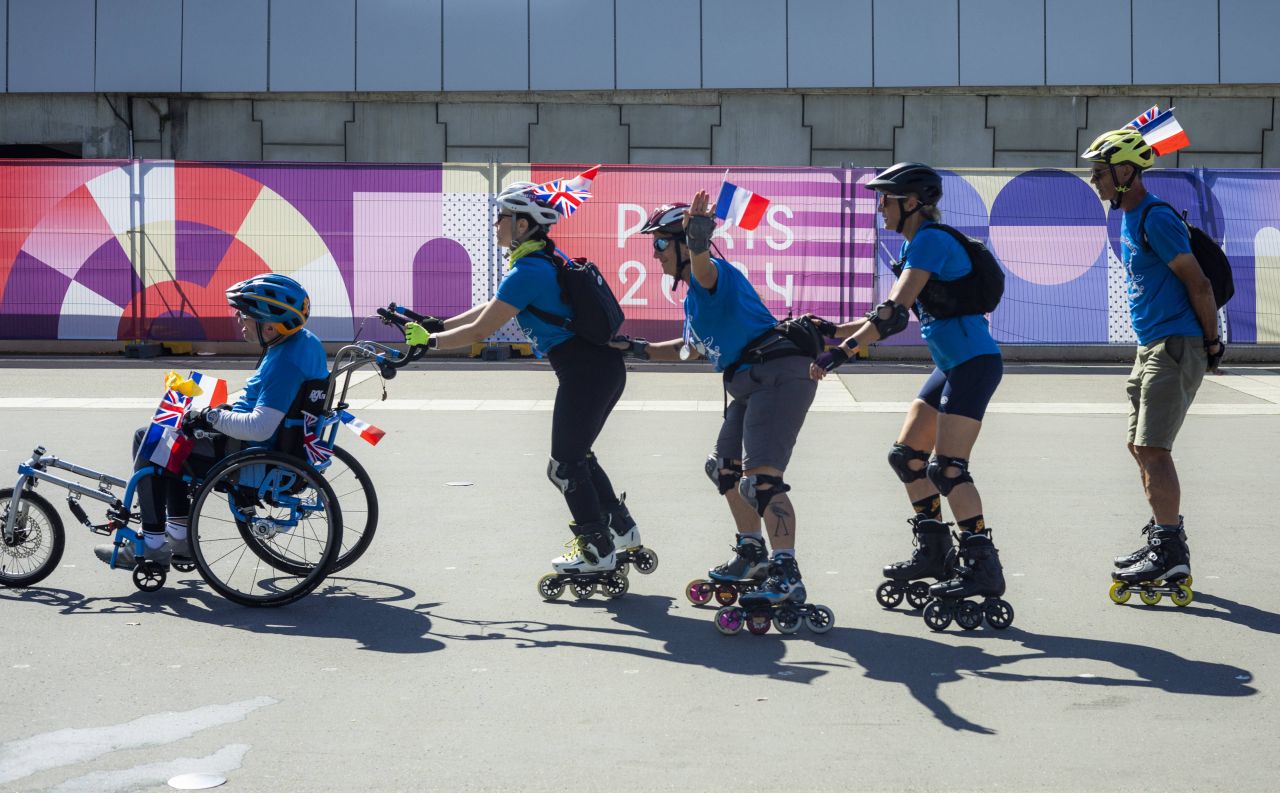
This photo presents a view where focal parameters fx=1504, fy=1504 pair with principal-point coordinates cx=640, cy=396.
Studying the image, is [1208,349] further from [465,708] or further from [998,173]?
[998,173]

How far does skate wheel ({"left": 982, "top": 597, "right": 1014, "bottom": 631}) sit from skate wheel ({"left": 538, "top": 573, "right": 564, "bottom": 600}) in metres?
1.75

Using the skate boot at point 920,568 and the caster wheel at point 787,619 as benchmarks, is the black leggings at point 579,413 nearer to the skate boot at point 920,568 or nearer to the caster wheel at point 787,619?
the caster wheel at point 787,619

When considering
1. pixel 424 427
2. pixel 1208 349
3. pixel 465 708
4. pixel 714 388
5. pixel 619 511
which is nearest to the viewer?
pixel 465 708

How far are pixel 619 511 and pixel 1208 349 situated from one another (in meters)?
2.56

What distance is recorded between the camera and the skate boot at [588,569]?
6.30 m

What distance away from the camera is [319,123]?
2308 centimetres

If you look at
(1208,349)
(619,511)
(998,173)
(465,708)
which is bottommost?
(465,708)

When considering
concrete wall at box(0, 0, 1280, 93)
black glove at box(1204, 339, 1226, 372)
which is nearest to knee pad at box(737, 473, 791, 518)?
black glove at box(1204, 339, 1226, 372)

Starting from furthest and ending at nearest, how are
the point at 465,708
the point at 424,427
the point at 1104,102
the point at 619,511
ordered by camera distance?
the point at 1104,102
the point at 424,427
the point at 619,511
the point at 465,708

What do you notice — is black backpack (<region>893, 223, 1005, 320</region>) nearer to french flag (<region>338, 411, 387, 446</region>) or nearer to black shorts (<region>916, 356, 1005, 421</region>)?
black shorts (<region>916, 356, 1005, 421</region>)

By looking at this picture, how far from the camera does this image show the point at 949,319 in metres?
5.93

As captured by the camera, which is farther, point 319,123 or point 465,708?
point 319,123

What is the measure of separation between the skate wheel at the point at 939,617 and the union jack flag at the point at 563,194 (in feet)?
7.15

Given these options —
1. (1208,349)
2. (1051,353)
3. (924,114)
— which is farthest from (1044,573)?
(924,114)
